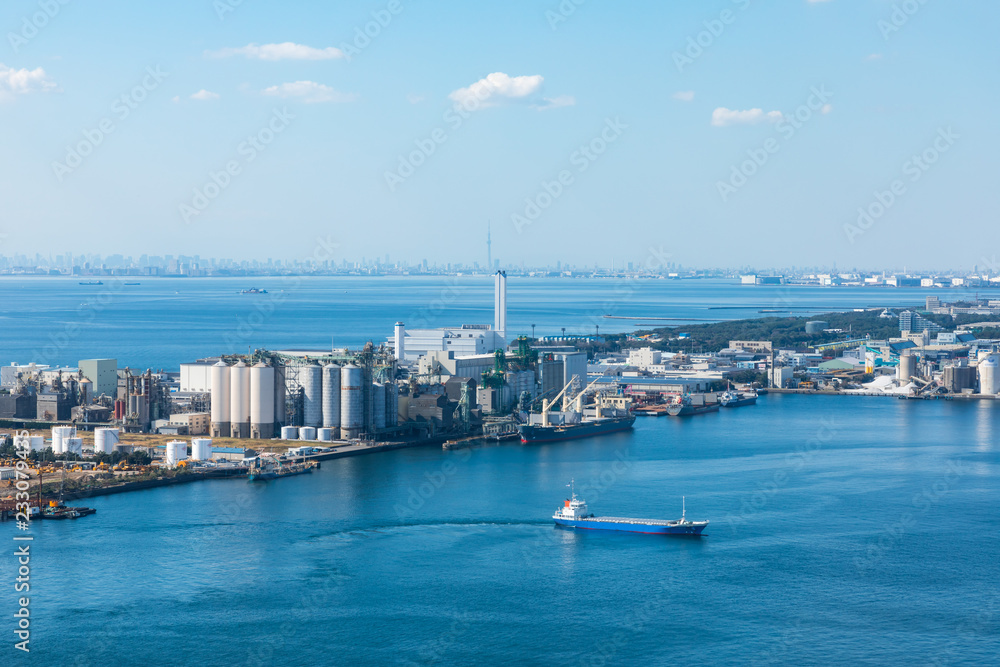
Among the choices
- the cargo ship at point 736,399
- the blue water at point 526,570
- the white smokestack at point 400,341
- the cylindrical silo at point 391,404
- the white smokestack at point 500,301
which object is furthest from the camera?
the white smokestack at point 500,301

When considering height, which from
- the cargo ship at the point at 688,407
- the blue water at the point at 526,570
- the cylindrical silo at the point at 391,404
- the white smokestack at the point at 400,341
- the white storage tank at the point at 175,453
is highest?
the white smokestack at the point at 400,341

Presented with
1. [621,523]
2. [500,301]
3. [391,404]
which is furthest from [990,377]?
[621,523]

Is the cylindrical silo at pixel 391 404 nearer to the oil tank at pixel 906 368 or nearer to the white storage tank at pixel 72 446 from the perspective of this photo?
the white storage tank at pixel 72 446

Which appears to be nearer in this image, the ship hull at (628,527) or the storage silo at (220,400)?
the ship hull at (628,527)

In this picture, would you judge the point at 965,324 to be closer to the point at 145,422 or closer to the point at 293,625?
the point at 145,422

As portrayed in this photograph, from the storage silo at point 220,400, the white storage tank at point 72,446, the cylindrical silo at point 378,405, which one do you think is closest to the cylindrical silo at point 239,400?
the storage silo at point 220,400

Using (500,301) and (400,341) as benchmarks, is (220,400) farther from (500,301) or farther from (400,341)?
(500,301)

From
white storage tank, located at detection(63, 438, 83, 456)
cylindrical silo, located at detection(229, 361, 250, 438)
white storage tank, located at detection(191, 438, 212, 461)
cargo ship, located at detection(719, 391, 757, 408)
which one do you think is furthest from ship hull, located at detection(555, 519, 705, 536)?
cargo ship, located at detection(719, 391, 757, 408)

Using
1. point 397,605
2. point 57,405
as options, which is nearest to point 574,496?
point 397,605
